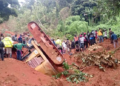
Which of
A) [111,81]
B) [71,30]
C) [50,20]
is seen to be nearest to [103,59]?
[111,81]

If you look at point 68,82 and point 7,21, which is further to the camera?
point 7,21

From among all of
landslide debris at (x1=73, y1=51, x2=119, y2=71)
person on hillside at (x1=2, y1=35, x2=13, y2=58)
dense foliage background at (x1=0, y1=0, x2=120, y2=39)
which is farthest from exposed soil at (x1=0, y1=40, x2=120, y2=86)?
dense foliage background at (x1=0, y1=0, x2=120, y2=39)

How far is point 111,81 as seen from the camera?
5.69m

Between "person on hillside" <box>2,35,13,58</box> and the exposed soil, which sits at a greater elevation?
"person on hillside" <box>2,35,13,58</box>

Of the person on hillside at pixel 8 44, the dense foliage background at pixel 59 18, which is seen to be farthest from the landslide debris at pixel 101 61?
the dense foliage background at pixel 59 18

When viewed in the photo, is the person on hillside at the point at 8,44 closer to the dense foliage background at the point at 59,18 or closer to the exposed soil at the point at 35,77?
the exposed soil at the point at 35,77

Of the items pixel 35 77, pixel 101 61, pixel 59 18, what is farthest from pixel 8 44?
pixel 59 18

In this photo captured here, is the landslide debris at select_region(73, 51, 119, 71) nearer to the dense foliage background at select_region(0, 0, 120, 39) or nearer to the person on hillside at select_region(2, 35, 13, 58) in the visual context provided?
the person on hillside at select_region(2, 35, 13, 58)

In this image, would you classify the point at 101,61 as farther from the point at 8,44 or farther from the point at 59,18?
the point at 59,18

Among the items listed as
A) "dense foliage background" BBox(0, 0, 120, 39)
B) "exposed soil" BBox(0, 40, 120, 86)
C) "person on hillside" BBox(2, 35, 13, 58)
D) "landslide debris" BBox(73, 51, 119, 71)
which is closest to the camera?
"exposed soil" BBox(0, 40, 120, 86)

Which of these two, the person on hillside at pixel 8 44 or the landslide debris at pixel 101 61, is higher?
the person on hillside at pixel 8 44

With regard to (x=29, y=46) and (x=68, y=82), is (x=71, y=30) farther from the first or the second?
(x=68, y=82)

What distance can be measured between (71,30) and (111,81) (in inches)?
596

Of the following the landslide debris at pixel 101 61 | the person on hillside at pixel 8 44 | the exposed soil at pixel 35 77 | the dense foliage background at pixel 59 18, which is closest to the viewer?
the exposed soil at pixel 35 77
